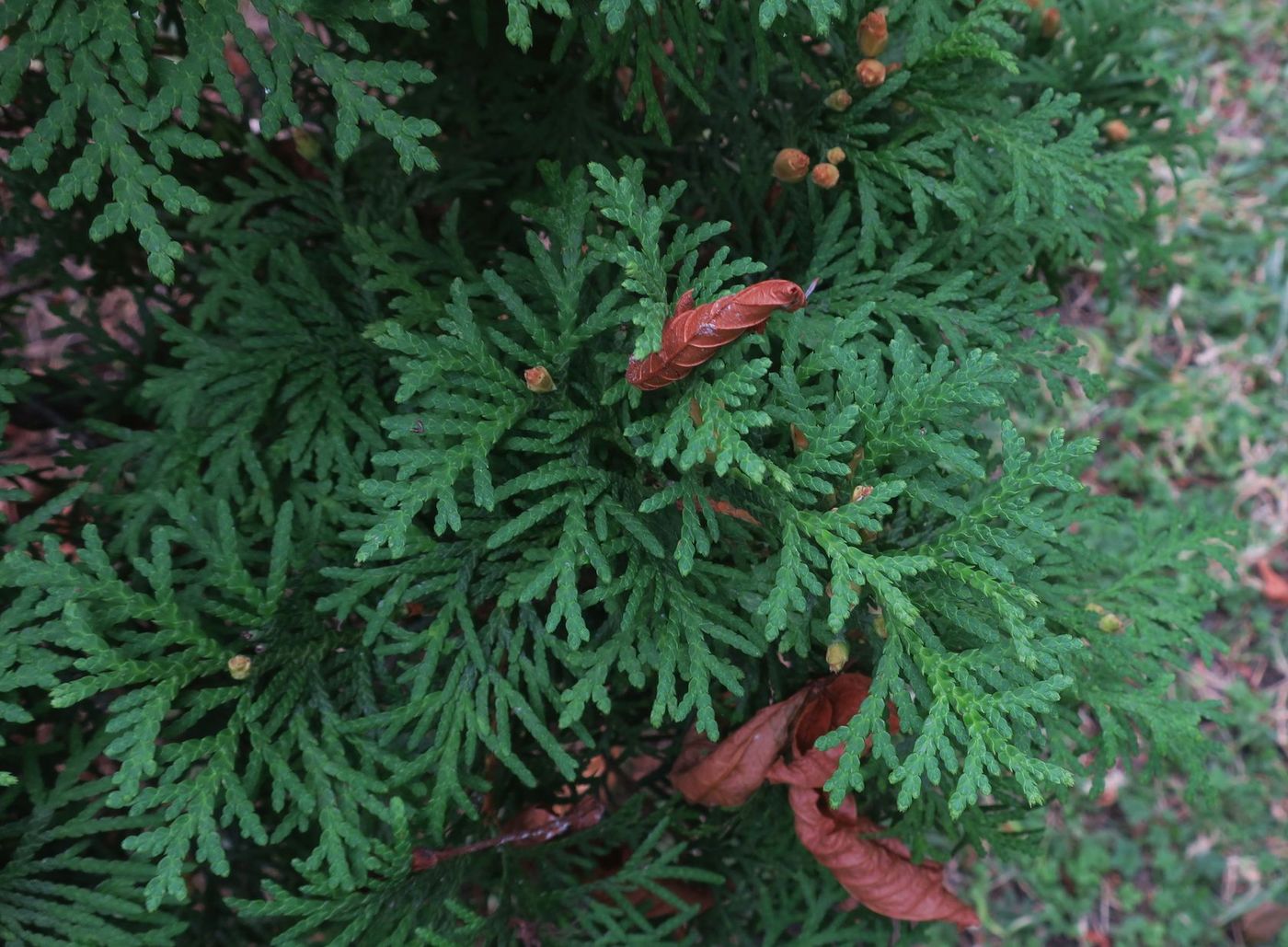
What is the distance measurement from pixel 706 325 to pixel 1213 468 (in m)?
3.14

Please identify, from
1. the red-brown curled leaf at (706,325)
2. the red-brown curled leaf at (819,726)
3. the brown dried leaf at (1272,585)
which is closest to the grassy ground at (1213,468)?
the brown dried leaf at (1272,585)

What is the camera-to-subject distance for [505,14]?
1771 millimetres

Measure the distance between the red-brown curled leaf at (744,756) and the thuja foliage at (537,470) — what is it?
0.19ft

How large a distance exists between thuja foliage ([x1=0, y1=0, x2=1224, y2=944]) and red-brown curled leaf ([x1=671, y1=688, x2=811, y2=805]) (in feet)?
0.19

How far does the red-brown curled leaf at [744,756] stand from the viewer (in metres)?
1.66

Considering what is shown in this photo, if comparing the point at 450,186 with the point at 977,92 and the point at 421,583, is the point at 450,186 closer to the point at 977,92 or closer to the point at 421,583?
the point at 421,583

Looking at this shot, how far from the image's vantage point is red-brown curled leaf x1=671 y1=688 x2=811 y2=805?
65.2 inches

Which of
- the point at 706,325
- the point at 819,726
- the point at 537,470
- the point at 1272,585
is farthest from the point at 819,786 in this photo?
the point at 1272,585

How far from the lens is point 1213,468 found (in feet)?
12.2

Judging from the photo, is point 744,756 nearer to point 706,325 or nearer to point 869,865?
point 869,865

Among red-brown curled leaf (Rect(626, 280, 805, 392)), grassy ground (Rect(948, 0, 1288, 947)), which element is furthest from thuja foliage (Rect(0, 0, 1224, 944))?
grassy ground (Rect(948, 0, 1288, 947))

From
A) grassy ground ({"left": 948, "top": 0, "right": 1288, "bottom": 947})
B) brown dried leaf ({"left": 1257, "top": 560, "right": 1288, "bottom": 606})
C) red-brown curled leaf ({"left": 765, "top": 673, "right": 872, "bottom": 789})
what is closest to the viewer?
red-brown curled leaf ({"left": 765, "top": 673, "right": 872, "bottom": 789})

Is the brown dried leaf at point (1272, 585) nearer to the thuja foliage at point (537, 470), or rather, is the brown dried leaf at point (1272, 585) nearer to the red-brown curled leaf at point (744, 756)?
the thuja foliage at point (537, 470)

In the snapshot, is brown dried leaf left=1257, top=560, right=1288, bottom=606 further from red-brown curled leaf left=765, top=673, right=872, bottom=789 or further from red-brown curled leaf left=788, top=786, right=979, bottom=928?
red-brown curled leaf left=765, top=673, right=872, bottom=789
